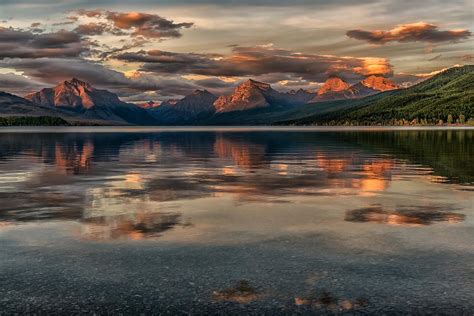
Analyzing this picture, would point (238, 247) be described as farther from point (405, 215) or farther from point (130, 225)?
point (405, 215)

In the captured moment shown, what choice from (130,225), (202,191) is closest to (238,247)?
(130,225)

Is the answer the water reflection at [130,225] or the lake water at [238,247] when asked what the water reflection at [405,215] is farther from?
the water reflection at [130,225]

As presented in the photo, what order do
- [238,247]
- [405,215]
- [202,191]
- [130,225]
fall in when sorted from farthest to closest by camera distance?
[202,191] → [405,215] → [130,225] → [238,247]

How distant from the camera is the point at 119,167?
4906cm

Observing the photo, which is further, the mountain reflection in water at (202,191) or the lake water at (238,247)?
the mountain reflection in water at (202,191)

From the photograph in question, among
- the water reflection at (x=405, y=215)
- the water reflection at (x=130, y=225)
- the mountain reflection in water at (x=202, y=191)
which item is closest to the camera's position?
the water reflection at (x=130, y=225)

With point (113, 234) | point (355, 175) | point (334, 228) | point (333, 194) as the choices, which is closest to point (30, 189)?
point (113, 234)

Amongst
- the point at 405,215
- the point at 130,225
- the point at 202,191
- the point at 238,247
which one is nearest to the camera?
the point at 238,247

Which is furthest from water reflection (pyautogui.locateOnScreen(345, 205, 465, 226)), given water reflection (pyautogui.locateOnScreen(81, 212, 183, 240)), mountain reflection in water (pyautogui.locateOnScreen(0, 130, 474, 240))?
water reflection (pyautogui.locateOnScreen(81, 212, 183, 240))

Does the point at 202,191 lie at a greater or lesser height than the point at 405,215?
greater

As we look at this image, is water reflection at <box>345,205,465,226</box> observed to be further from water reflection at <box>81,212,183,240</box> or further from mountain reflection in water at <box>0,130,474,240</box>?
water reflection at <box>81,212,183,240</box>

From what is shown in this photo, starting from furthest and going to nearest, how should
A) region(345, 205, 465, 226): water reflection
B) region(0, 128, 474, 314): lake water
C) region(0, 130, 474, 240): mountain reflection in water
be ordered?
region(0, 130, 474, 240): mountain reflection in water, region(345, 205, 465, 226): water reflection, region(0, 128, 474, 314): lake water

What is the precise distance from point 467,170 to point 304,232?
29.0 m

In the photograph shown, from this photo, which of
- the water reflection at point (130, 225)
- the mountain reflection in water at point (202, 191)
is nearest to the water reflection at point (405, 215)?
the mountain reflection in water at point (202, 191)
